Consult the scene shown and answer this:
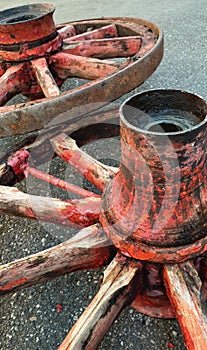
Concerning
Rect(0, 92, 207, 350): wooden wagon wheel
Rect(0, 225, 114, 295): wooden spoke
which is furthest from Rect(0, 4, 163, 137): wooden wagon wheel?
Rect(0, 225, 114, 295): wooden spoke

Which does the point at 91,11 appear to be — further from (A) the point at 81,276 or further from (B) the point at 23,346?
(B) the point at 23,346

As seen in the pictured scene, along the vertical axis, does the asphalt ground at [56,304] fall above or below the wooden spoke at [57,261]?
below

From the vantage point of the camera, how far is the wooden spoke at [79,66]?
1.88 meters

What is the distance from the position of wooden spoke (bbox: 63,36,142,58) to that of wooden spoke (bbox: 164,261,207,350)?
136cm

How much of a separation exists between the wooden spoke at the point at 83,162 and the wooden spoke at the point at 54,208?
0.13m

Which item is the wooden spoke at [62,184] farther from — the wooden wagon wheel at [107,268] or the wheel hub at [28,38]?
the wheel hub at [28,38]

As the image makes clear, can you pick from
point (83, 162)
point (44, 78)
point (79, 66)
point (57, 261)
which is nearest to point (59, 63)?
point (79, 66)

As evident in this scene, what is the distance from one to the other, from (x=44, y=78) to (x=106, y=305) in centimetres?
111

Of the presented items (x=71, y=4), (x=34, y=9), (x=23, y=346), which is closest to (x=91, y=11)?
(x=71, y=4)

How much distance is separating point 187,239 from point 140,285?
0.23 m

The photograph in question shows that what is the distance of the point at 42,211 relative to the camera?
4.33 ft

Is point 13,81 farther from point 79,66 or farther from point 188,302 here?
point 188,302

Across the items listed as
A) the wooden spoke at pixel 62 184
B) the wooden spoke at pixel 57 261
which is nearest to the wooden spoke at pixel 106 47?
the wooden spoke at pixel 62 184

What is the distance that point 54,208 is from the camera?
131 centimetres
